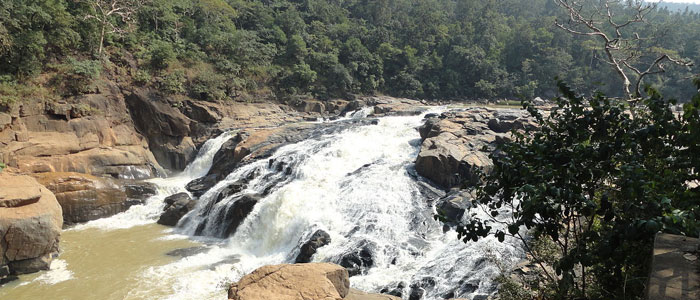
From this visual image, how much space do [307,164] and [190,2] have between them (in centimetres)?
2070

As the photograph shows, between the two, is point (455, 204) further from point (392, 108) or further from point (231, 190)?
point (392, 108)

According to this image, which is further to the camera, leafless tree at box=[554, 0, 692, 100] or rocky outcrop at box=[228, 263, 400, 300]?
leafless tree at box=[554, 0, 692, 100]

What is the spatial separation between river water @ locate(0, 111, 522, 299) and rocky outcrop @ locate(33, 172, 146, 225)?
1.39 feet

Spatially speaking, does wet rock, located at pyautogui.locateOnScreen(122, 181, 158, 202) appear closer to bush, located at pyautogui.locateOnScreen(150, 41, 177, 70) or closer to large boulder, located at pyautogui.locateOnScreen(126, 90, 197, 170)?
large boulder, located at pyautogui.locateOnScreen(126, 90, 197, 170)

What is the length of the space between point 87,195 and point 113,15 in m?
13.5

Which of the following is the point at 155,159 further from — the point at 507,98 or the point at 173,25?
the point at 507,98

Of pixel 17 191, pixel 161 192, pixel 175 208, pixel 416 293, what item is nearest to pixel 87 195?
pixel 161 192

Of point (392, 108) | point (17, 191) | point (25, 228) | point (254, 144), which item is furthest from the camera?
point (392, 108)

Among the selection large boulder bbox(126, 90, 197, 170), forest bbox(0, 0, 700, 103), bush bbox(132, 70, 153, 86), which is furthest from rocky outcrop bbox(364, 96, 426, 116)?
bush bbox(132, 70, 153, 86)

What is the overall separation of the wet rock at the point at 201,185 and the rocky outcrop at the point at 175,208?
99cm

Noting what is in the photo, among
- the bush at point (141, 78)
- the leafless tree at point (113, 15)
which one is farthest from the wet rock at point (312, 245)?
the leafless tree at point (113, 15)

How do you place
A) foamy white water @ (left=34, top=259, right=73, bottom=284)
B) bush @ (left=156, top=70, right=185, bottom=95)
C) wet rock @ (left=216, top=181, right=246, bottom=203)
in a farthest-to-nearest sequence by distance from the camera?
bush @ (left=156, top=70, right=185, bottom=95) → wet rock @ (left=216, top=181, right=246, bottom=203) → foamy white water @ (left=34, top=259, right=73, bottom=284)

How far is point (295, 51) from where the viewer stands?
103 feet

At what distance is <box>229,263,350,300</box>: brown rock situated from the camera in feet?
15.6
